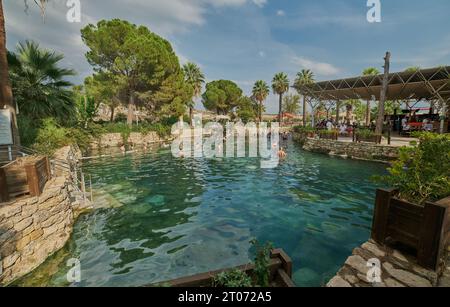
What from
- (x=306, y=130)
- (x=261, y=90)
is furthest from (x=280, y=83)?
(x=306, y=130)

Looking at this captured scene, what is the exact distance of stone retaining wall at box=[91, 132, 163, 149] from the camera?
24.6m

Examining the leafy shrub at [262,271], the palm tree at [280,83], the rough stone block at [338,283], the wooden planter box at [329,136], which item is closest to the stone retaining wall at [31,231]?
the leafy shrub at [262,271]

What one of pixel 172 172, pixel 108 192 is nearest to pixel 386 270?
pixel 108 192

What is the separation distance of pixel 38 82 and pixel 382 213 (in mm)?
16788

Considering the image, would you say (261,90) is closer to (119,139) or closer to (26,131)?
(119,139)

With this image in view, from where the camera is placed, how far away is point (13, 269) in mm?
4523

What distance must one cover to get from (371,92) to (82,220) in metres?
26.1

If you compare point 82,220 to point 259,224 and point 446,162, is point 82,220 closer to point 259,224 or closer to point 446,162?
point 259,224

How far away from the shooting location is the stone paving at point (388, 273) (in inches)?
117

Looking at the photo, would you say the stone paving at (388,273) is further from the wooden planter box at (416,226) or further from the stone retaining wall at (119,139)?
the stone retaining wall at (119,139)

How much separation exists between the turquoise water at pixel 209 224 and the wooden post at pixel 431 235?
187 centimetres

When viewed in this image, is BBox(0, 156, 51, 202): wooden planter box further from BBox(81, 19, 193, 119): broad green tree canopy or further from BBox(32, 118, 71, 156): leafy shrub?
BBox(81, 19, 193, 119): broad green tree canopy

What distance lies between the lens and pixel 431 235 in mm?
3117

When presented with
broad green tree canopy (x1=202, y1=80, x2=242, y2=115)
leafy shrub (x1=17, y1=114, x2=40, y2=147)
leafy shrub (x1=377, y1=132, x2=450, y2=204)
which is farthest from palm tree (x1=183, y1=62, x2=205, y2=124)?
leafy shrub (x1=377, y1=132, x2=450, y2=204)
